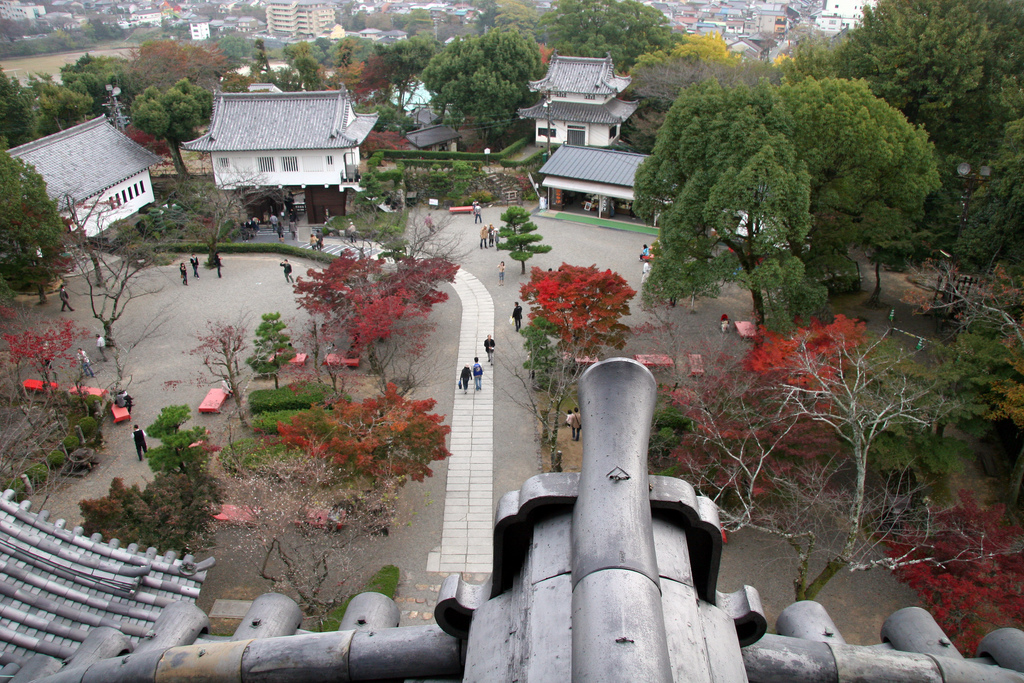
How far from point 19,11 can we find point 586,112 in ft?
405

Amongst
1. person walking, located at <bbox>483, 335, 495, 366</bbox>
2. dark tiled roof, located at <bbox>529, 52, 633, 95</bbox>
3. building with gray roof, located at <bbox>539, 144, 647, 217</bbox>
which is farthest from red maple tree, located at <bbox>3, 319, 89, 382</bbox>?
dark tiled roof, located at <bbox>529, 52, 633, 95</bbox>

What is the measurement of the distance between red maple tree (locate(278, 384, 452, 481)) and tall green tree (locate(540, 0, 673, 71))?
4033 centimetres

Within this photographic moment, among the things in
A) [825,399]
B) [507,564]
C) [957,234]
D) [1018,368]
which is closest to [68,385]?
[825,399]

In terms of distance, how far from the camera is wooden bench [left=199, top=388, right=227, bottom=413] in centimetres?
2066

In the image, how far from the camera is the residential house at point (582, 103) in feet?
142

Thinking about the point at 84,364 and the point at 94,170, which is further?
the point at 94,170

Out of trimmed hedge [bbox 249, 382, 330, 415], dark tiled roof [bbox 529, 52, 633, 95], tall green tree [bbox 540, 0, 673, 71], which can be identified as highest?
tall green tree [bbox 540, 0, 673, 71]

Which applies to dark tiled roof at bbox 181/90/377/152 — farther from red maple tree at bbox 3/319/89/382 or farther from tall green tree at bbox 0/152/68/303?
red maple tree at bbox 3/319/89/382

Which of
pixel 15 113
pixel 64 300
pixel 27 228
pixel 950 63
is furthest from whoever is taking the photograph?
pixel 15 113

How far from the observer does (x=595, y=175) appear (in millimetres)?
36438

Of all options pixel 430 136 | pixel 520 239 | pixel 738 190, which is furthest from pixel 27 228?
pixel 430 136

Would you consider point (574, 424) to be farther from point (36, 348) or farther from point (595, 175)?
point (595, 175)

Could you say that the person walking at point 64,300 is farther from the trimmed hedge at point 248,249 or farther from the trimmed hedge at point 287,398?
the trimmed hedge at point 287,398

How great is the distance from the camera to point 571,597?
2412mm
